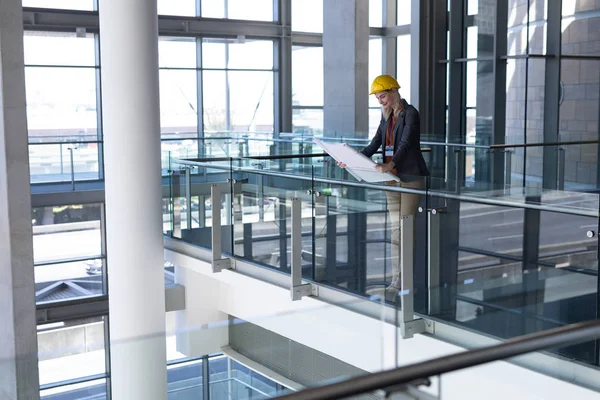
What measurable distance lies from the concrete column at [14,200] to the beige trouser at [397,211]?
6765 millimetres

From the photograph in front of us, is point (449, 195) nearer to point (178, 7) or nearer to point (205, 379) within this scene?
point (205, 379)

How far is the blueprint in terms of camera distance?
229 inches

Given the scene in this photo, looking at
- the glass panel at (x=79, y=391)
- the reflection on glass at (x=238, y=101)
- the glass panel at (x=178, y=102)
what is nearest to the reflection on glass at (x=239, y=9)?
the reflection on glass at (x=238, y=101)

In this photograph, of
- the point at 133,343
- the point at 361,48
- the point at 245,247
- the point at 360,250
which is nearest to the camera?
the point at 133,343

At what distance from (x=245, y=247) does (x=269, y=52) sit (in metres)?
14.8

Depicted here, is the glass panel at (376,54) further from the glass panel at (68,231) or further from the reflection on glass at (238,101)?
the glass panel at (68,231)

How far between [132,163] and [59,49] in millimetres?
12450

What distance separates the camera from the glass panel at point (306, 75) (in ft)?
82.4

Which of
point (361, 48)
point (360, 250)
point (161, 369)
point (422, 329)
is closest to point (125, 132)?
point (360, 250)

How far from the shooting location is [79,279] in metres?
18.4

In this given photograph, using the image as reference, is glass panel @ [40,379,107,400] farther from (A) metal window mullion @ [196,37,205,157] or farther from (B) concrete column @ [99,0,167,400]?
(A) metal window mullion @ [196,37,205,157]

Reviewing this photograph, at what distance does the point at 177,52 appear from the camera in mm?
21078

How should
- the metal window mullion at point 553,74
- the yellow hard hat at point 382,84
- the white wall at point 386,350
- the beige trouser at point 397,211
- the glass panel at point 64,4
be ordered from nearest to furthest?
the white wall at point 386,350, the beige trouser at point 397,211, the yellow hard hat at point 382,84, the metal window mullion at point 553,74, the glass panel at point 64,4

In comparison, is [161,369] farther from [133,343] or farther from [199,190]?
[199,190]
